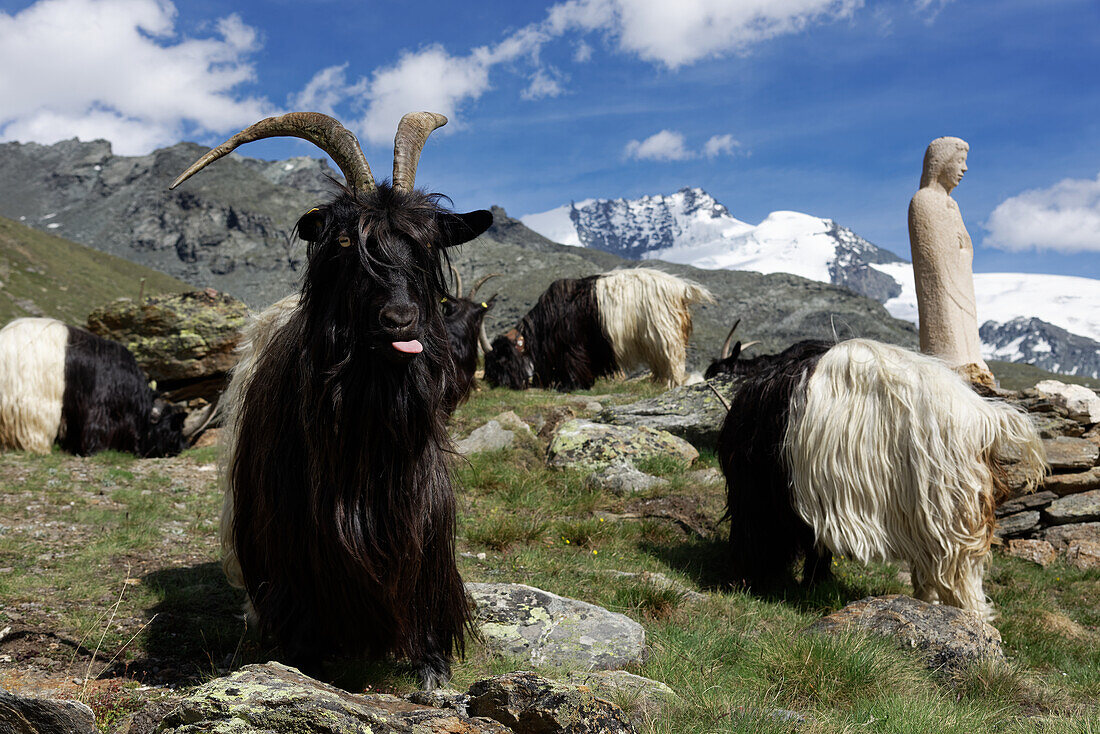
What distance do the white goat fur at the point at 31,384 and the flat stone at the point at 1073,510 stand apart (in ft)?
34.3

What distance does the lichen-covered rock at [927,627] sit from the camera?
369 cm

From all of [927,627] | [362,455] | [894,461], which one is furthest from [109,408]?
[927,627]

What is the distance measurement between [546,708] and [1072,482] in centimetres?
658

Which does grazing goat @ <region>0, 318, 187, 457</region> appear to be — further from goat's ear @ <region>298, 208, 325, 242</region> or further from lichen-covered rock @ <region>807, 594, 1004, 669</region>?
lichen-covered rock @ <region>807, 594, 1004, 669</region>

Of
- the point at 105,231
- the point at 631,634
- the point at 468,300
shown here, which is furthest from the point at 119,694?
the point at 105,231

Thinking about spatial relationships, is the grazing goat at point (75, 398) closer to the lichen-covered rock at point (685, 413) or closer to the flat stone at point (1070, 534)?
the lichen-covered rock at point (685, 413)

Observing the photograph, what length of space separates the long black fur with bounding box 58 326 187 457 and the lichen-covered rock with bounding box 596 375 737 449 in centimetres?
560

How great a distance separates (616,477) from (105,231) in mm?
175775

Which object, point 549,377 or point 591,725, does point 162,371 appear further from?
point 591,725

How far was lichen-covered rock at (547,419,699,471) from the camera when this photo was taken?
7148 mm

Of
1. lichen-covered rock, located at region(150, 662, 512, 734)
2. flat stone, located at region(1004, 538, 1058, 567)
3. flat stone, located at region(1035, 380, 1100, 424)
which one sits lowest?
flat stone, located at region(1004, 538, 1058, 567)

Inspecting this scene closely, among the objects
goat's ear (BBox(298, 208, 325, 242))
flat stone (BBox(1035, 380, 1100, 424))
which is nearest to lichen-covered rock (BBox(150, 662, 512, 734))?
goat's ear (BBox(298, 208, 325, 242))

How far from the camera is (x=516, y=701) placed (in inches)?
86.8

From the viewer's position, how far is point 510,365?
12.8 m
